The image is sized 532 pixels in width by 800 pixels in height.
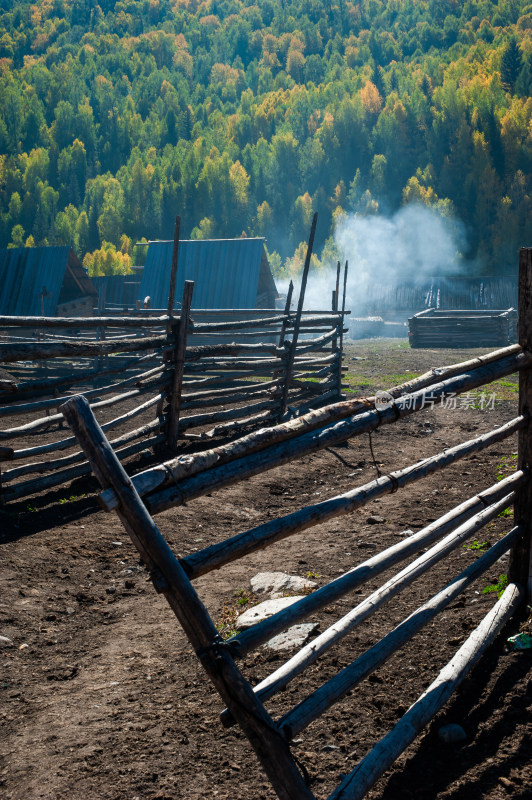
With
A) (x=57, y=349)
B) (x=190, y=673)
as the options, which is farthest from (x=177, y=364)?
(x=190, y=673)

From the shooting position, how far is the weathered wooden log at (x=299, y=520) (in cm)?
213

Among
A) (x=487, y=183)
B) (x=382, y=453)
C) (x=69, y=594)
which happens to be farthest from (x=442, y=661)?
(x=487, y=183)

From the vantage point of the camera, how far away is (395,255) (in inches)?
1720

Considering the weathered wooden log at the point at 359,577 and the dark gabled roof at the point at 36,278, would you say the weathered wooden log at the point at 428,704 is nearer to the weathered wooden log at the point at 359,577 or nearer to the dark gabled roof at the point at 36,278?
the weathered wooden log at the point at 359,577

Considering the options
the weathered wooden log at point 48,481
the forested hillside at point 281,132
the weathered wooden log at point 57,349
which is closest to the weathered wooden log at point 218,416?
the weathered wooden log at point 48,481

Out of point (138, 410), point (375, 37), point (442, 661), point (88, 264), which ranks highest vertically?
point (375, 37)

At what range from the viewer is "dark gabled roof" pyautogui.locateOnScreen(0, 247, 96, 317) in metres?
23.3

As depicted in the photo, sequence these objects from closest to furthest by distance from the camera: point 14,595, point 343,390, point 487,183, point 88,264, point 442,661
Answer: point 442,661, point 14,595, point 343,390, point 487,183, point 88,264

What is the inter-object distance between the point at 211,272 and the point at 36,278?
6119mm

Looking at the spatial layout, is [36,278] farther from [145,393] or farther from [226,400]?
[226,400]

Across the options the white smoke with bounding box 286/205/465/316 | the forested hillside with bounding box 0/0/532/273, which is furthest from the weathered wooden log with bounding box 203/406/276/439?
the forested hillside with bounding box 0/0/532/273

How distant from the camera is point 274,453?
235 cm

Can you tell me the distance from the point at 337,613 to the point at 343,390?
8.53 m

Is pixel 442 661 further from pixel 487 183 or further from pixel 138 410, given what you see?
pixel 487 183
